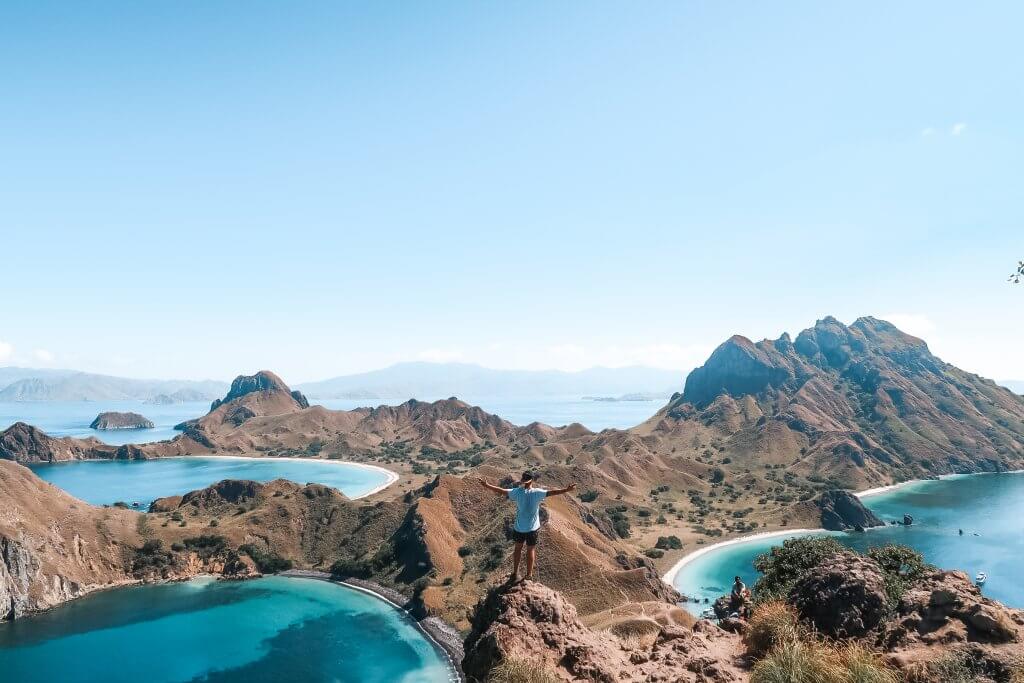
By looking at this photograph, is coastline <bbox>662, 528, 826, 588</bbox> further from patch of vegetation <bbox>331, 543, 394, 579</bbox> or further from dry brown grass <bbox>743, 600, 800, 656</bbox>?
dry brown grass <bbox>743, 600, 800, 656</bbox>

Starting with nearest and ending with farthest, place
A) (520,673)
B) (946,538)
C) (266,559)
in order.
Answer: (520,673)
(266,559)
(946,538)

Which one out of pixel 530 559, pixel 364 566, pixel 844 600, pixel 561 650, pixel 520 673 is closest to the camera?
pixel 520 673

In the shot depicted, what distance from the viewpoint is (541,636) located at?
45.2ft

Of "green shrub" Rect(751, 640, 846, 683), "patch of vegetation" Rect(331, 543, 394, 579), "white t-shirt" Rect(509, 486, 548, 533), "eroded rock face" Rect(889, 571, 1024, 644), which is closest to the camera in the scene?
"green shrub" Rect(751, 640, 846, 683)

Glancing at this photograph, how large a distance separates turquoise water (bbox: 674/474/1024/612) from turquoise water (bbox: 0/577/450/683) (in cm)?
4189

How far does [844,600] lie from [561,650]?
25.9 feet

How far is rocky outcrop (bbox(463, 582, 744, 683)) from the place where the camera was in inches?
515

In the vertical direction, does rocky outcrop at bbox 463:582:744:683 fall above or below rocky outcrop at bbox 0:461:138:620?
above

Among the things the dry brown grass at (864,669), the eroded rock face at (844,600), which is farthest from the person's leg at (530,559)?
the eroded rock face at (844,600)

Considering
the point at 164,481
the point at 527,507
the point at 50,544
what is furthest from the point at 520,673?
the point at 164,481

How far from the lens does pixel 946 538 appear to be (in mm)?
114750

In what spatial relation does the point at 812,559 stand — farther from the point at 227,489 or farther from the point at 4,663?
the point at 227,489

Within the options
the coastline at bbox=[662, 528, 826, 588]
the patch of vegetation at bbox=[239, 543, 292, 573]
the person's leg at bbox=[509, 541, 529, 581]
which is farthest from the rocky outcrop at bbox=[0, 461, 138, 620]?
the person's leg at bbox=[509, 541, 529, 581]

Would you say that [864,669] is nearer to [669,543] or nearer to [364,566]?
[364,566]
